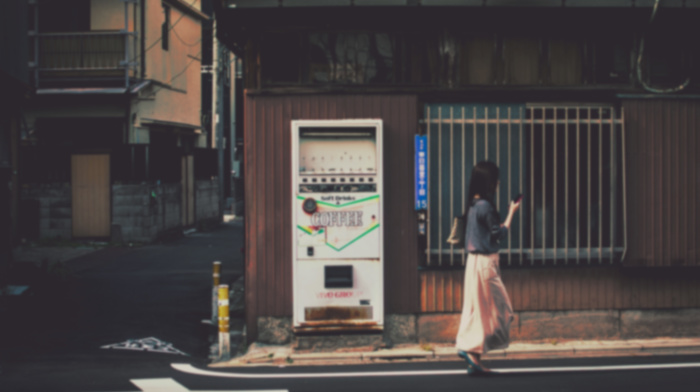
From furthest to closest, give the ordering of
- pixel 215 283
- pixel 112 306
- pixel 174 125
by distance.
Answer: pixel 174 125, pixel 112 306, pixel 215 283

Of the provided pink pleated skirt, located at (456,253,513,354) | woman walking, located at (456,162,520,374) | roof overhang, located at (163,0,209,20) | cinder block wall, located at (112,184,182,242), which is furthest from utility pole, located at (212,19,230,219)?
pink pleated skirt, located at (456,253,513,354)

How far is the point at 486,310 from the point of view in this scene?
7.30 m

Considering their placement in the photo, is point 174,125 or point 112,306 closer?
point 112,306

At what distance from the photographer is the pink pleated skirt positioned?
726 cm

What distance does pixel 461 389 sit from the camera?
266 inches

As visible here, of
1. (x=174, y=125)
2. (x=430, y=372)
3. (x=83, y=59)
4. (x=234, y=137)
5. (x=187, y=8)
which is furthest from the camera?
(x=234, y=137)

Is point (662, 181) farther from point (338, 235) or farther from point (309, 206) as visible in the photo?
point (309, 206)

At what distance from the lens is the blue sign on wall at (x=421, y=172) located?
8.55 metres

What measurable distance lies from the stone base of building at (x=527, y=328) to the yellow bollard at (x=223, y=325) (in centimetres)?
47

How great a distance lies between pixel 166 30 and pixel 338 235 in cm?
1714

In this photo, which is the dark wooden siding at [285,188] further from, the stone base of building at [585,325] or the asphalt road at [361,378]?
the asphalt road at [361,378]

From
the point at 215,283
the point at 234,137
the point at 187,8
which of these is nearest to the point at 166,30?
the point at 187,8

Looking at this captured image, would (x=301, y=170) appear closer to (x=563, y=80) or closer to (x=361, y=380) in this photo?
(x=361, y=380)

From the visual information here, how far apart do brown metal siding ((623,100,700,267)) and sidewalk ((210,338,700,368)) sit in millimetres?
971
